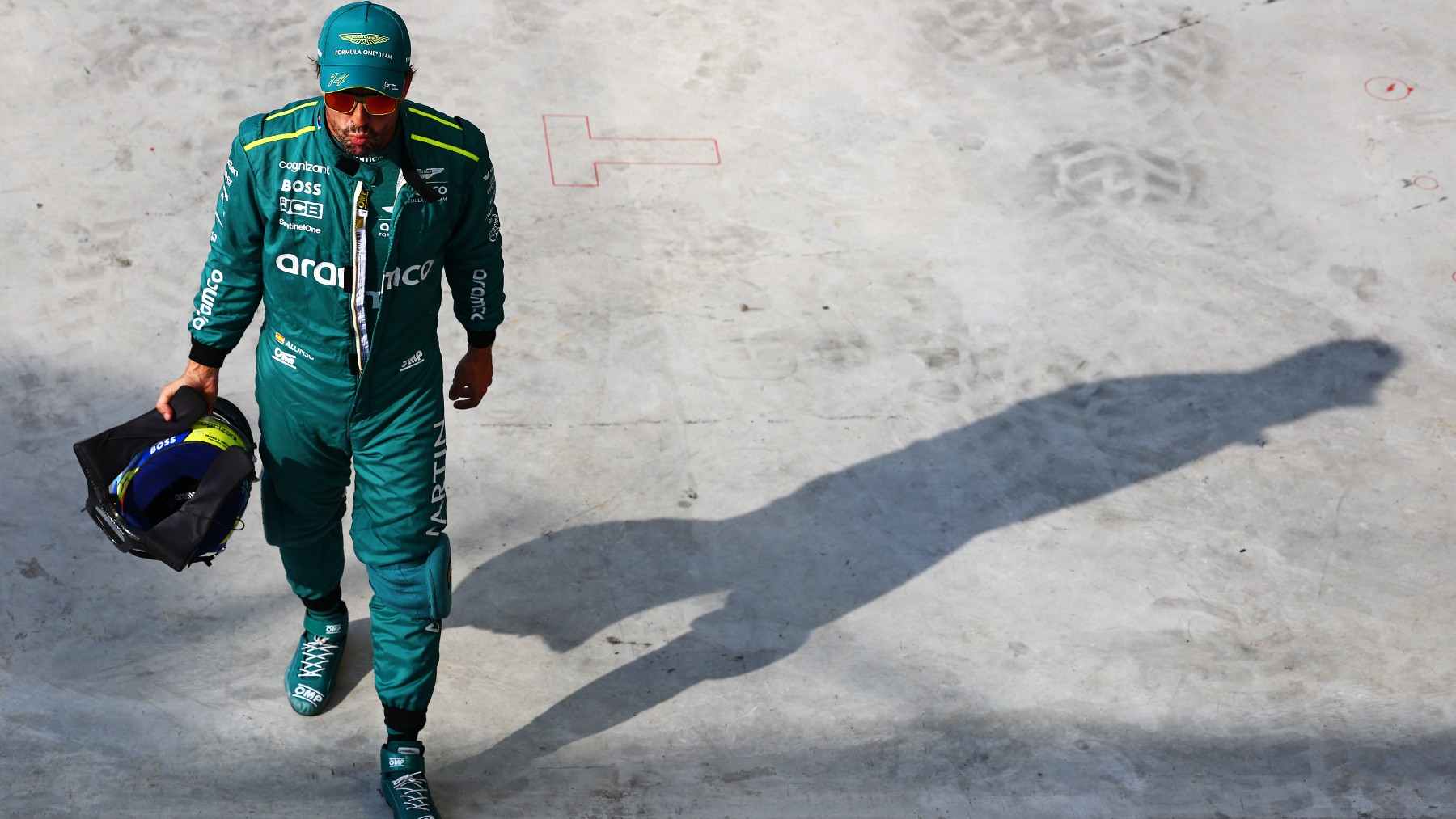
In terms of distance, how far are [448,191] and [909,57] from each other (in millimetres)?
4030

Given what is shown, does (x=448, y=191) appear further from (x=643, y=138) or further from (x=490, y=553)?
(x=643, y=138)

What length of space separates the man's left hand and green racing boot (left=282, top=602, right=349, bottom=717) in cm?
79

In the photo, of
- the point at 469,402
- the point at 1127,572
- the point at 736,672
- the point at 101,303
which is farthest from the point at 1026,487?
the point at 101,303

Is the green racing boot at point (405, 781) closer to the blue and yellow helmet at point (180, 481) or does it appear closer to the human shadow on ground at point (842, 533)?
the human shadow on ground at point (842, 533)

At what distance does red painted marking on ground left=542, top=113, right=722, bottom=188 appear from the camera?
225 inches

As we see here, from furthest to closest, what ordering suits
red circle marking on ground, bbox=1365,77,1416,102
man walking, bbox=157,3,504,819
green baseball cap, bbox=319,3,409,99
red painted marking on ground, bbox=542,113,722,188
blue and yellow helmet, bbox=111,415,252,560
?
red circle marking on ground, bbox=1365,77,1416,102, red painted marking on ground, bbox=542,113,722,188, blue and yellow helmet, bbox=111,415,252,560, man walking, bbox=157,3,504,819, green baseball cap, bbox=319,3,409,99

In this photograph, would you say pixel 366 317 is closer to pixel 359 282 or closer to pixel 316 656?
pixel 359 282

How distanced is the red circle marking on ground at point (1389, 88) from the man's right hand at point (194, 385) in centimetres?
591

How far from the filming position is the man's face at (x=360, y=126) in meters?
2.90

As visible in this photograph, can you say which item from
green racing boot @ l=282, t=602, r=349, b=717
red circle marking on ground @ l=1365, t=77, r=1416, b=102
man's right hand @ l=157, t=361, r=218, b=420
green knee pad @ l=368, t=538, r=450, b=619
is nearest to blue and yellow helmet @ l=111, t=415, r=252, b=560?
man's right hand @ l=157, t=361, r=218, b=420

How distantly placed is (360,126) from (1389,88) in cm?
574

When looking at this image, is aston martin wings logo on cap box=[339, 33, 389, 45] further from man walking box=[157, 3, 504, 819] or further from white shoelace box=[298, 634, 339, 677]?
white shoelace box=[298, 634, 339, 677]

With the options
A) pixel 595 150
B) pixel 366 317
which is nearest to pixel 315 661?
pixel 366 317

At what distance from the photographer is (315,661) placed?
3777mm
